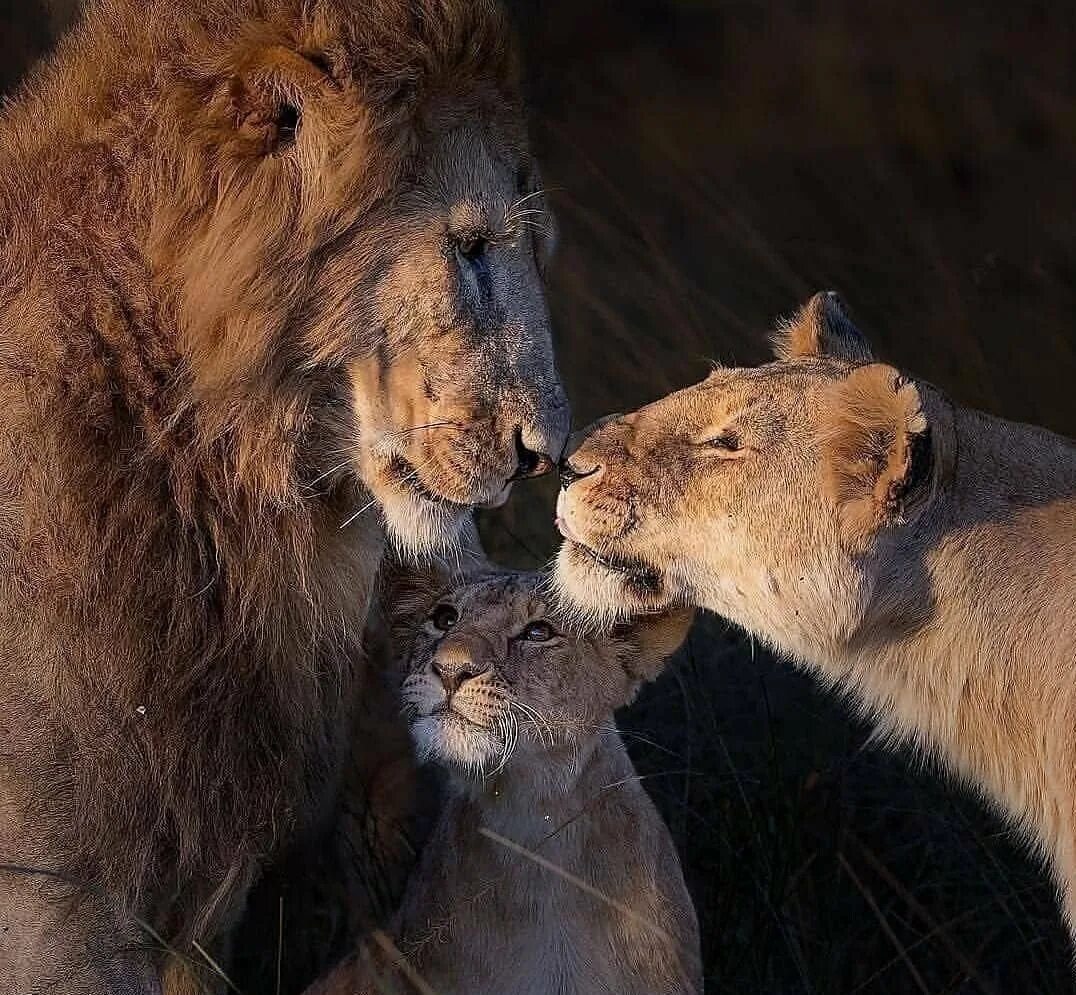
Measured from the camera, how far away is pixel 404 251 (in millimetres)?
2887

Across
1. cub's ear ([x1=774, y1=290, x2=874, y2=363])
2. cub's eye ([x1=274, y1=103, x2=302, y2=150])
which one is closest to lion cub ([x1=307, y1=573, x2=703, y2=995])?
cub's ear ([x1=774, y1=290, x2=874, y2=363])

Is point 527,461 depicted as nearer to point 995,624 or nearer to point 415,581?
point 415,581

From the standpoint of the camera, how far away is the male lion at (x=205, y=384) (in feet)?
9.11

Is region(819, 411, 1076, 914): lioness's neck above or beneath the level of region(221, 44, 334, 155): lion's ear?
beneath

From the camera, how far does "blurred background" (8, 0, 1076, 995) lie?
4.14m

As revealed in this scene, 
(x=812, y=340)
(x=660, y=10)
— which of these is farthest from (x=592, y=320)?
(x=812, y=340)

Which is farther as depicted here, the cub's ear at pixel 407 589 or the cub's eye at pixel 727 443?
the cub's ear at pixel 407 589

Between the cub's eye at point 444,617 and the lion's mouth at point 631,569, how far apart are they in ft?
1.12

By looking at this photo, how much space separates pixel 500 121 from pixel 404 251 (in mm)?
337

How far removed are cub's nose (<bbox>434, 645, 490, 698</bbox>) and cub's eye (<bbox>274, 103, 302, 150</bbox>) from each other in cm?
92

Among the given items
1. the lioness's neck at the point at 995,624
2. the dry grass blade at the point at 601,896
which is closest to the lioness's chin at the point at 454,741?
the dry grass blade at the point at 601,896

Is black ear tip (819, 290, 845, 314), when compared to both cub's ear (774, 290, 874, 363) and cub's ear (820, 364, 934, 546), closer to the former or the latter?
cub's ear (774, 290, 874, 363)

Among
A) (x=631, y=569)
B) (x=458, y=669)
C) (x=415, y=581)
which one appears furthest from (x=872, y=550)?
(x=415, y=581)

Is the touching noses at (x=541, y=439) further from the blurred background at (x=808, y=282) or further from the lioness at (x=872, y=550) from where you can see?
the blurred background at (x=808, y=282)
